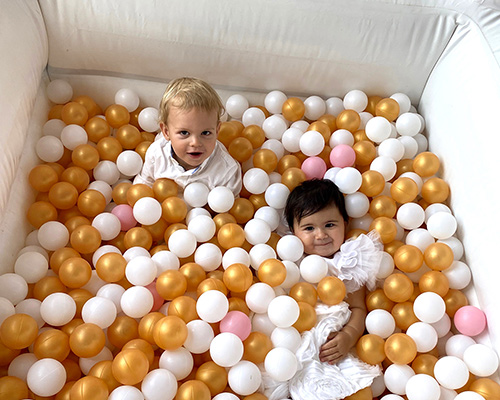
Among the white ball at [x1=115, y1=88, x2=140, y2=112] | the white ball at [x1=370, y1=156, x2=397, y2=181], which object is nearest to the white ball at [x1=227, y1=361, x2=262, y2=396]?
the white ball at [x1=370, y1=156, x2=397, y2=181]

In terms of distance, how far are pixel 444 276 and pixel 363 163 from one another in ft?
1.43

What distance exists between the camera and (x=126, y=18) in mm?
1560

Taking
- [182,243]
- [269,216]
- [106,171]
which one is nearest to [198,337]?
[182,243]

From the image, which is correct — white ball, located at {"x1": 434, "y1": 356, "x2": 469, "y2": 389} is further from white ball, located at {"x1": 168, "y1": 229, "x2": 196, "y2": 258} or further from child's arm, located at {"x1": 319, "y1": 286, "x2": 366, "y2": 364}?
white ball, located at {"x1": 168, "y1": 229, "x2": 196, "y2": 258}

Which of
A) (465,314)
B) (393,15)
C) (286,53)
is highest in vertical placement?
(393,15)

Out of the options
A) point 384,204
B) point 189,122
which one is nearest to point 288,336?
point 384,204

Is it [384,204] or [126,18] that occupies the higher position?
[126,18]

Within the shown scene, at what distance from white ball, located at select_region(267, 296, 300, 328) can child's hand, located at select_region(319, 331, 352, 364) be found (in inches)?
4.5

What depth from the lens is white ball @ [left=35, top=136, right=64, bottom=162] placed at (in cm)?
153

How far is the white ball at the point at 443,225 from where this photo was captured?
1.40 meters

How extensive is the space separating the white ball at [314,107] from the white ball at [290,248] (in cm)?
50

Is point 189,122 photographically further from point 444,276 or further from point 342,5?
point 444,276

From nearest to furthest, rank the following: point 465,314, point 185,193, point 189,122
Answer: point 465,314
point 189,122
point 185,193

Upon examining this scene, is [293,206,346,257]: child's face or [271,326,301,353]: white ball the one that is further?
[293,206,346,257]: child's face
